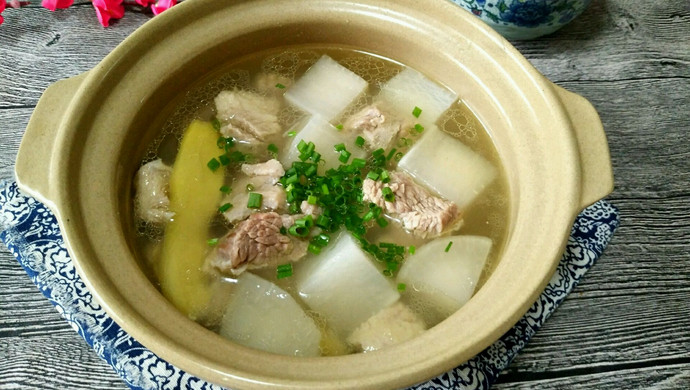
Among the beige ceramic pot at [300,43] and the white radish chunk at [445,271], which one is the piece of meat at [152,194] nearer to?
the beige ceramic pot at [300,43]

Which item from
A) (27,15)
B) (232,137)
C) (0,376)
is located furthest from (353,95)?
(27,15)

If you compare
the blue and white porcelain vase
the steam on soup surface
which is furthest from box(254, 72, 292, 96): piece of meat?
the blue and white porcelain vase

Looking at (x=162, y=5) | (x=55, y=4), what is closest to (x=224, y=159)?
(x=162, y=5)

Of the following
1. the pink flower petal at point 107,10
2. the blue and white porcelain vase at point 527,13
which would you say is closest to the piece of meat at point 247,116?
the pink flower petal at point 107,10

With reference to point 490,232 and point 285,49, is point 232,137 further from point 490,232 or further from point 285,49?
point 490,232

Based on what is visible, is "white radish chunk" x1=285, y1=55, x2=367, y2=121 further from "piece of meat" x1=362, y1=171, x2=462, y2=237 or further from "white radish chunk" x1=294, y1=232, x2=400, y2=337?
"white radish chunk" x1=294, y1=232, x2=400, y2=337
